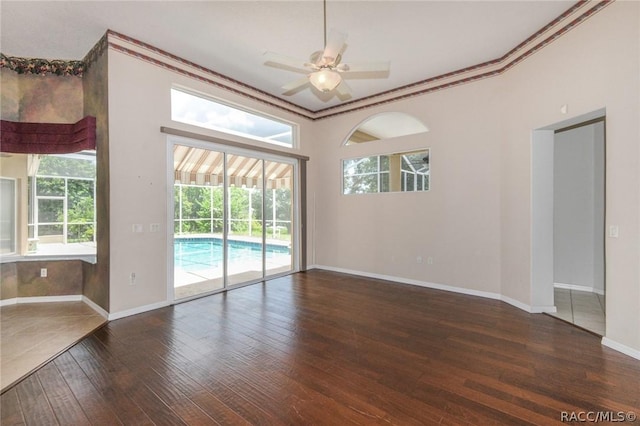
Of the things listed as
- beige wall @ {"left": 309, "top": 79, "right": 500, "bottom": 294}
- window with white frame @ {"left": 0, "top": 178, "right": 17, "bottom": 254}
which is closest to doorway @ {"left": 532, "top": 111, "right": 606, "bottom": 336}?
beige wall @ {"left": 309, "top": 79, "right": 500, "bottom": 294}

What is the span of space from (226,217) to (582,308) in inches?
213

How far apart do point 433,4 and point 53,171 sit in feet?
18.8

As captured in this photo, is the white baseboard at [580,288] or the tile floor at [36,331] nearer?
the tile floor at [36,331]

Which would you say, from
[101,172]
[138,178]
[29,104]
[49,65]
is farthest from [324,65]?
[29,104]

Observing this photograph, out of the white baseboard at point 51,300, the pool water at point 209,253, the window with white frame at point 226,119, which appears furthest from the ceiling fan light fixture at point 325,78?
the white baseboard at point 51,300

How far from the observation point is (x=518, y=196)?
3.97 metres

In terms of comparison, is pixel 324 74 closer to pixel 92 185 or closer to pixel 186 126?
pixel 186 126

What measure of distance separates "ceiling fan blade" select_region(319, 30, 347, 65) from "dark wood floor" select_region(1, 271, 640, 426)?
109 inches

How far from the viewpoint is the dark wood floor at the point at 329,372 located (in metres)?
1.94

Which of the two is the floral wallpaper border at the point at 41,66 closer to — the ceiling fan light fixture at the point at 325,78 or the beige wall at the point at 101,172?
the beige wall at the point at 101,172

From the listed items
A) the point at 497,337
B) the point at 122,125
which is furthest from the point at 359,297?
the point at 122,125

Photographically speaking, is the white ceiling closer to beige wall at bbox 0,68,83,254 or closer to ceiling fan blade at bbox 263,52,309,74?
beige wall at bbox 0,68,83,254

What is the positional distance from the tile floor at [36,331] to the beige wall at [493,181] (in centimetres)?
430

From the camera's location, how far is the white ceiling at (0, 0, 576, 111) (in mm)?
3062
